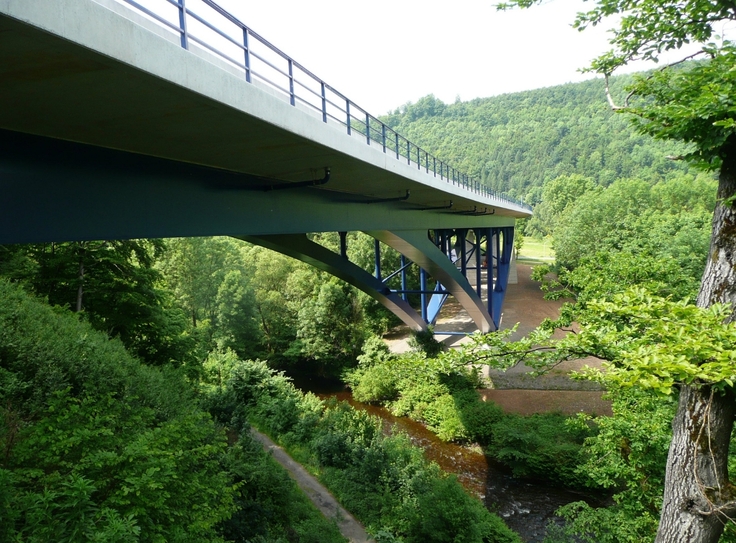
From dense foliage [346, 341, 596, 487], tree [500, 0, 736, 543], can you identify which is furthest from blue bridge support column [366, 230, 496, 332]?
tree [500, 0, 736, 543]

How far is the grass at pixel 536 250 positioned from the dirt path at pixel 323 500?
5725cm

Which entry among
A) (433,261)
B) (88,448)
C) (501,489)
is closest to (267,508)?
(88,448)

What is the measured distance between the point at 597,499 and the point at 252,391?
41.1ft

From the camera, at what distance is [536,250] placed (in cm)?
8162

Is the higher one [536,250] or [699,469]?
[699,469]

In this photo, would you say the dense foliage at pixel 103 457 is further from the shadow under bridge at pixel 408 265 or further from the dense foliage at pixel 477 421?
the dense foliage at pixel 477 421

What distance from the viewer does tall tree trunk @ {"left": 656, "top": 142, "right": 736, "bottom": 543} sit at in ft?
12.9

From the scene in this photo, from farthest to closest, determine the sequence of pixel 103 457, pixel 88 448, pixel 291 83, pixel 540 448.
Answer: pixel 540 448
pixel 291 83
pixel 88 448
pixel 103 457

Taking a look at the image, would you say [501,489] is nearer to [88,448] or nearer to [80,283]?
[88,448]

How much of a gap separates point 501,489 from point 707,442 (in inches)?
458

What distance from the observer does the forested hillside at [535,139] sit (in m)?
108

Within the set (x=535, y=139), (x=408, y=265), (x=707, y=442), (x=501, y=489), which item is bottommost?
(x=501, y=489)

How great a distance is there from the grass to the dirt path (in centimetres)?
5725

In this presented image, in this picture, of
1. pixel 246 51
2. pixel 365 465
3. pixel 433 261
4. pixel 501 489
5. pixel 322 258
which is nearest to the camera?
pixel 246 51
